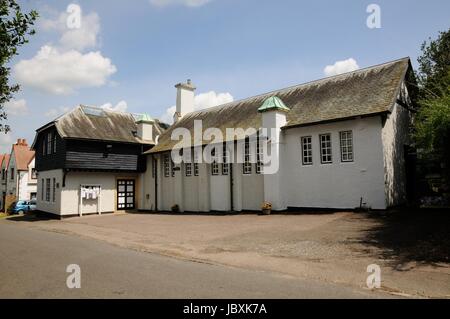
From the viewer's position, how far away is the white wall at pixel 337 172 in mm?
16250

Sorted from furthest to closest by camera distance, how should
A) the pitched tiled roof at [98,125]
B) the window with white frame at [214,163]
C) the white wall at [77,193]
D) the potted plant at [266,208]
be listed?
the pitched tiled roof at [98,125] < the white wall at [77,193] < the window with white frame at [214,163] < the potted plant at [266,208]

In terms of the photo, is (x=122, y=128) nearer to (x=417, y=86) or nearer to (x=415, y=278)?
(x=417, y=86)

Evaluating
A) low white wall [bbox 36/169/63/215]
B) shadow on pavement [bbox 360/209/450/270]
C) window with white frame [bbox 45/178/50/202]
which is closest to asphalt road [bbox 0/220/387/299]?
shadow on pavement [bbox 360/209/450/270]

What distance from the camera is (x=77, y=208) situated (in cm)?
2402

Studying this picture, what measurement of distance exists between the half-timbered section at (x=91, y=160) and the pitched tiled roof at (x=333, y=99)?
2.56m

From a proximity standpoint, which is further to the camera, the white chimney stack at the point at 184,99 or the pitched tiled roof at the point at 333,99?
the white chimney stack at the point at 184,99

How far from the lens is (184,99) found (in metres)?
31.9

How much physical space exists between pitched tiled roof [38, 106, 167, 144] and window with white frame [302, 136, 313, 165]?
529 inches

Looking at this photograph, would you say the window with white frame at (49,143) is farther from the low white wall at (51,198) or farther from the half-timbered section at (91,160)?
the low white wall at (51,198)

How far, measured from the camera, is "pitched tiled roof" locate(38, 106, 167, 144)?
932 inches

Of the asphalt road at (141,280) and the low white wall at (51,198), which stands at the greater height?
the low white wall at (51,198)

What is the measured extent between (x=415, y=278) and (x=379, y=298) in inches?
66.8

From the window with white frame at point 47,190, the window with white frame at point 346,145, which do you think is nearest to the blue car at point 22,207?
the window with white frame at point 47,190
